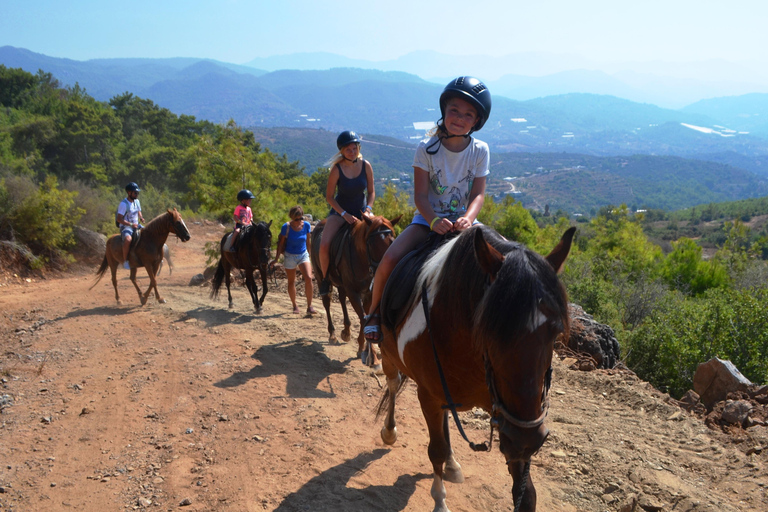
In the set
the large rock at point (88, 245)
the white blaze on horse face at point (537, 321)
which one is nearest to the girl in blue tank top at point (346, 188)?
the white blaze on horse face at point (537, 321)

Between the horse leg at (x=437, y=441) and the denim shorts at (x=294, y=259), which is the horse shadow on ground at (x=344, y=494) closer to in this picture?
the horse leg at (x=437, y=441)

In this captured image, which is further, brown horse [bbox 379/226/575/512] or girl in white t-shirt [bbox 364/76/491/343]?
girl in white t-shirt [bbox 364/76/491/343]

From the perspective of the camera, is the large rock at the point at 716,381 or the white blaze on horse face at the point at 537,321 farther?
the large rock at the point at 716,381

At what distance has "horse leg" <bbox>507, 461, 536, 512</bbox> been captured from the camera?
2.53m

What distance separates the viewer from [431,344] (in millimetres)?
2957

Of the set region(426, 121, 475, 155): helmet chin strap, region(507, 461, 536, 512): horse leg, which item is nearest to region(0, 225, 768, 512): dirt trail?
region(507, 461, 536, 512): horse leg

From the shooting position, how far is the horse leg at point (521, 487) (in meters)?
2.53

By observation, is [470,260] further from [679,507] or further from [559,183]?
[559,183]

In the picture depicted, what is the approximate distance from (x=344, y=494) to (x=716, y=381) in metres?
4.82

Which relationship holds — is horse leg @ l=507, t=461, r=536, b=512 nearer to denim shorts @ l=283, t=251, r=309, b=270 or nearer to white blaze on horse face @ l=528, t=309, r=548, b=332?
white blaze on horse face @ l=528, t=309, r=548, b=332

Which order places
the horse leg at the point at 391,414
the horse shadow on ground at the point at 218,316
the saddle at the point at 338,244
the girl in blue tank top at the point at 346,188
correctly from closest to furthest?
the horse leg at the point at 391,414, the girl in blue tank top at the point at 346,188, the saddle at the point at 338,244, the horse shadow on ground at the point at 218,316

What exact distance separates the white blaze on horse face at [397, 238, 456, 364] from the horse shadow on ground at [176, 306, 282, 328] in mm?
6589

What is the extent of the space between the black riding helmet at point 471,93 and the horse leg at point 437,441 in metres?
2.19

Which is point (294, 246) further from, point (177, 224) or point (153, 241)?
point (153, 241)
